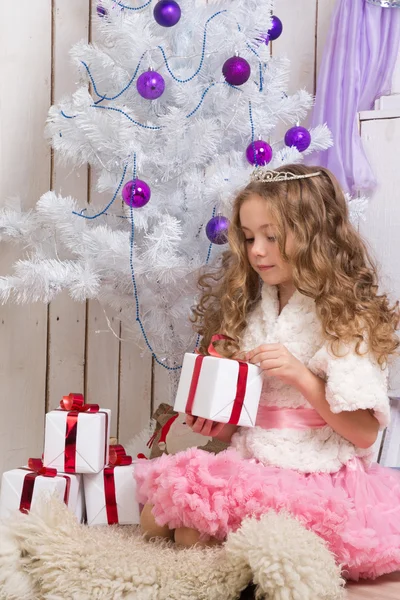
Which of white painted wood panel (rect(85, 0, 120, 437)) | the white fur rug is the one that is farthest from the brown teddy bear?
white painted wood panel (rect(85, 0, 120, 437))

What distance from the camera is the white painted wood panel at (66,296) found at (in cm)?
215

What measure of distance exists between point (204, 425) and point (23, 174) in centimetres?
96

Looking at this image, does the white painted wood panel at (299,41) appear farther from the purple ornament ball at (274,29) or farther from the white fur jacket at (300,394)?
the white fur jacket at (300,394)

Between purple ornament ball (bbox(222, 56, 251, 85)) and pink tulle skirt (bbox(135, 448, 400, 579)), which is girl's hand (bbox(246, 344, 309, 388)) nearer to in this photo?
pink tulle skirt (bbox(135, 448, 400, 579))

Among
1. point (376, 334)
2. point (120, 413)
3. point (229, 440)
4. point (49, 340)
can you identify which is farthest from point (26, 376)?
point (376, 334)

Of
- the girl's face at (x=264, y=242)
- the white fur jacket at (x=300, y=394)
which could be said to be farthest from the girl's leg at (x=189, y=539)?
the girl's face at (x=264, y=242)

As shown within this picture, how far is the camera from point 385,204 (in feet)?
6.66

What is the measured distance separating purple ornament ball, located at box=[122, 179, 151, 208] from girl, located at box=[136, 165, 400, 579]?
20 cm

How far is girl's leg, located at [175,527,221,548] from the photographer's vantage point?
1337 mm

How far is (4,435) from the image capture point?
79.8 inches

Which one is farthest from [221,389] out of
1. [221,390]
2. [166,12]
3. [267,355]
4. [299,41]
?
[299,41]

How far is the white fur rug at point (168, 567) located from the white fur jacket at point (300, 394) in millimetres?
241

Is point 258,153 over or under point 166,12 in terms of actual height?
under

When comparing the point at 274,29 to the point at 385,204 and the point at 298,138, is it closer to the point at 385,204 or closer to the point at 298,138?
the point at 298,138
